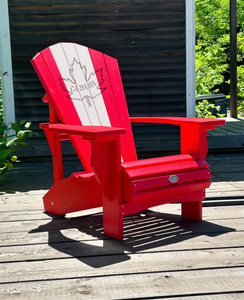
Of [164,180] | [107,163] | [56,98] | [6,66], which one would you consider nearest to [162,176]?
[164,180]

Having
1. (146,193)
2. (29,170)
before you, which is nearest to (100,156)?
(146,193)

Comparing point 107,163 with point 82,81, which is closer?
point 107,163

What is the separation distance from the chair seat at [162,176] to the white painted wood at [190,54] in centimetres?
224

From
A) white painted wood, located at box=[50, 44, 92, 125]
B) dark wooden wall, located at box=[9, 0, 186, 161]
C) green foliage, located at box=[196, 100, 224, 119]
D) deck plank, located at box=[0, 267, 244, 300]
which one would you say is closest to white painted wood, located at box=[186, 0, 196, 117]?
dark wooden wall, located at box=[9, 0, 186, 161]

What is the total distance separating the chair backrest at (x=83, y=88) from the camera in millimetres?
2348

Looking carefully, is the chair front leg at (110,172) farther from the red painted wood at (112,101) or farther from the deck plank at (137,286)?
the red painted wood at (112,101)

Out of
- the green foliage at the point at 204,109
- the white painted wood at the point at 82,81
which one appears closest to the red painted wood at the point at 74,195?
the white painted wood at the point at 82,81

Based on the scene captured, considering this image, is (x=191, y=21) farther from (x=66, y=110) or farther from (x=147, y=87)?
(x=66, y=110)

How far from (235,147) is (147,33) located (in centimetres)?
157

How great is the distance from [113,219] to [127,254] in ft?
0.75

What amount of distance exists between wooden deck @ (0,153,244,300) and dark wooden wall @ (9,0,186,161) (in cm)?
169

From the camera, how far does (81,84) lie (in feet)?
8.36

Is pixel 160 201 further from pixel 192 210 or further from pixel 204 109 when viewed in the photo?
pixel 204 109

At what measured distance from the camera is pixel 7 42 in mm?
4078
